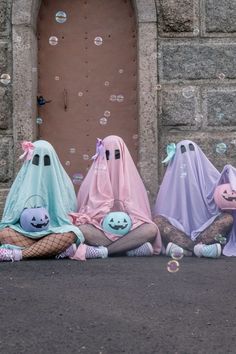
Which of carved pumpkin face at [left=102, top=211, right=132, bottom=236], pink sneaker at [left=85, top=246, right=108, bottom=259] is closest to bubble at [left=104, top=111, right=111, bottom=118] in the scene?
carved pumpkin face at [left=102, top=211, right=132, bottom=236]

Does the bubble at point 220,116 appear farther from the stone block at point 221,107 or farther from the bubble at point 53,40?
the bubble at point 53,40

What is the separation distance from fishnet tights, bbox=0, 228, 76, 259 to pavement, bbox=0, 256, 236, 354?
287 millimetres

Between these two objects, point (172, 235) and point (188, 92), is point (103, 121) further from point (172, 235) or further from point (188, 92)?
point (172, 235)

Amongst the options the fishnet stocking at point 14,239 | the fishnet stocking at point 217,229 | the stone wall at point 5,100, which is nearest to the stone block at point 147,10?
the stone wall at point 5,100

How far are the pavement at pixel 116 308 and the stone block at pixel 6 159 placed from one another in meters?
2.06

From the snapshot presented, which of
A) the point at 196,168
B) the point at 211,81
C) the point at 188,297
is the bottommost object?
the point at 188,297

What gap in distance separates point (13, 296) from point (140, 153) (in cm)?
350

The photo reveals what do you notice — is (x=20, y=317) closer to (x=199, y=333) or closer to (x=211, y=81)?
(x=199, y=333)

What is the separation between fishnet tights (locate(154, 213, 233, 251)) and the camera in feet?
20.3

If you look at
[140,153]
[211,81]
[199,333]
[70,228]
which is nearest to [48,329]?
[199,333]

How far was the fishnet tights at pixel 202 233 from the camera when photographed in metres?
6.18

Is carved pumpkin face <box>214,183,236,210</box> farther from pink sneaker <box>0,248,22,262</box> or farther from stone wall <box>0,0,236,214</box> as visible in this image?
pink sneaker <box>0,248,22,262</box>

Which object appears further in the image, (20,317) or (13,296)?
(13,296)

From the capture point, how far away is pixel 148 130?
24.5ft
